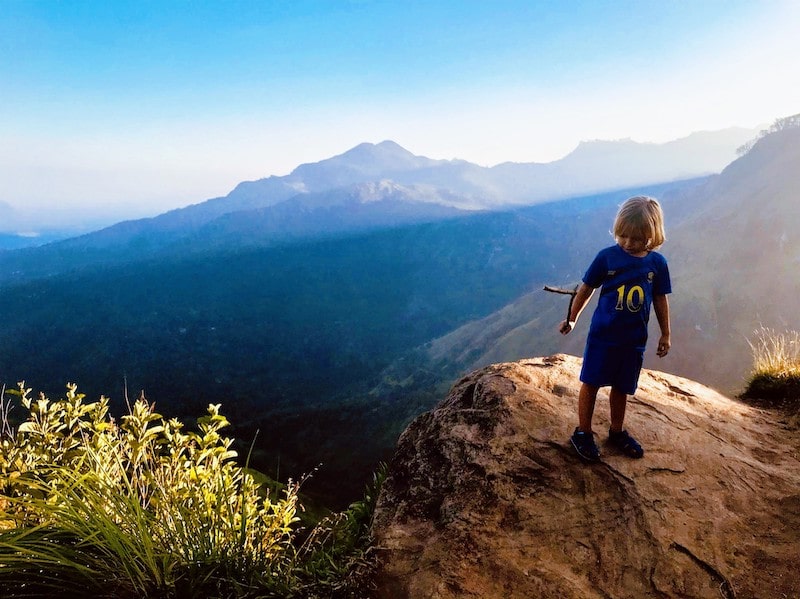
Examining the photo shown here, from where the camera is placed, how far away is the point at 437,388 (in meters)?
107

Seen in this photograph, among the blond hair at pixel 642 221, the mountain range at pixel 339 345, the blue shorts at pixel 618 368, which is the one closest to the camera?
the blond hair at pixel 642 221

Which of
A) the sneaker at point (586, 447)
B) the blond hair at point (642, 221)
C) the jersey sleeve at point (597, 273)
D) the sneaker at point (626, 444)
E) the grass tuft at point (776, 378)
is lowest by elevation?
the grass tuft at point (776, 378)

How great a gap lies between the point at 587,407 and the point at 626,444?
0.57 m

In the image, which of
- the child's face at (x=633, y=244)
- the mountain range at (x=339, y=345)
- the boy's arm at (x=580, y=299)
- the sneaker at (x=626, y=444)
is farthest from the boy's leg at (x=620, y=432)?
the mountain range at (x=339, y=345)

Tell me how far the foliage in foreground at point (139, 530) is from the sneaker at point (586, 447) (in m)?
2.04

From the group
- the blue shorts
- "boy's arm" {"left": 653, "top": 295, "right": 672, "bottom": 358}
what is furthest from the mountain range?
"boy's arm" {"left": 653, "top": 295, "right": 672, "bottom": 358}

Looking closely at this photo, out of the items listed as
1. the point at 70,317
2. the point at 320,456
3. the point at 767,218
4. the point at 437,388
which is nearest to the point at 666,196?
the point at 767,218

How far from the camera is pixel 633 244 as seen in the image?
379 cm

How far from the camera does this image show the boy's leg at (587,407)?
151 inches

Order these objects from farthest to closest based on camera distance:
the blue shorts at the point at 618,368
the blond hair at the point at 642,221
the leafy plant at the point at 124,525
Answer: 1. the blue shorts at the point at 618,368
2. the blond hair at the point at 642,221
3. the leafy plant at the point at 124,525

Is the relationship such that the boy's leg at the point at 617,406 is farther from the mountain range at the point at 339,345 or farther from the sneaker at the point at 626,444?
the mountain range at the point at 339,345

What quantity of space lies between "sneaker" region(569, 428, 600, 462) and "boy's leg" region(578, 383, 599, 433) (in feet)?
0.22

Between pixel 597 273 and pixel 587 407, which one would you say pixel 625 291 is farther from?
pixel 587 407

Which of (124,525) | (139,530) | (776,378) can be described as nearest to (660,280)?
(776,378)
